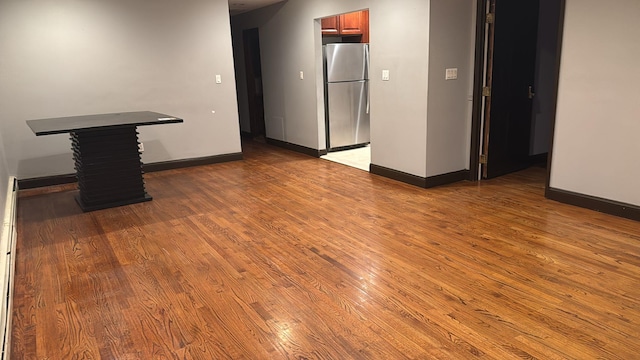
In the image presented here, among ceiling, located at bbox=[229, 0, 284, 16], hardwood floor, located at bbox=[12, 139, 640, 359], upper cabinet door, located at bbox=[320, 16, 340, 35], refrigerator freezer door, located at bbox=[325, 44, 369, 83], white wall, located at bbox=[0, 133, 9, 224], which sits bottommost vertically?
hardwood floor, located at bbox=[12, 139, 640, 359]

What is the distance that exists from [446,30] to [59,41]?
4364 mm

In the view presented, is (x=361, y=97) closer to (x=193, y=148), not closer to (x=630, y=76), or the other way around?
(x=193, y=148)

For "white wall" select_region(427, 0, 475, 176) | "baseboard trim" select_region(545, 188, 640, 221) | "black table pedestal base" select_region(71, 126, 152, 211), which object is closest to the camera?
"baseboard trim" select_region(545, 188, 640, 221)

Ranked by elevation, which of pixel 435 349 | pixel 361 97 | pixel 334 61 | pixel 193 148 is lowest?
pixel 435 349

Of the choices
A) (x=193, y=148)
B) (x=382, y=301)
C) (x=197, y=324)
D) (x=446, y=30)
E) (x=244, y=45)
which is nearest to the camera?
(x=197, y=324)

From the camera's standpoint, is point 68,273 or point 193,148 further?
point 193,148

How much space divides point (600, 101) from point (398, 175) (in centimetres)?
211

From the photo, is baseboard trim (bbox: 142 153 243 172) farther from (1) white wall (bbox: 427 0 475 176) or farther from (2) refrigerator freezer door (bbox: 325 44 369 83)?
(1) white wall (bbox: 427 0 475 176)

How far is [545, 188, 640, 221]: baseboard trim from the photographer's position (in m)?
3.74

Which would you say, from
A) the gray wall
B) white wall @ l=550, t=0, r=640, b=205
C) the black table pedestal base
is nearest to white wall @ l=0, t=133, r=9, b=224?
the black table pedestal base

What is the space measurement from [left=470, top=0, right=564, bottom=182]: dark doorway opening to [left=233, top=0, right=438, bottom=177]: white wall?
678mm

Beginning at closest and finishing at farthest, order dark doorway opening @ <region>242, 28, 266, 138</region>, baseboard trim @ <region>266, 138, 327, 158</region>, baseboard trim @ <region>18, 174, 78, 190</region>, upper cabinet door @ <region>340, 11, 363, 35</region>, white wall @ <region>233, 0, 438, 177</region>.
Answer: white wall @ <region>233, 0, 438, 177</region>, baseboard trim @ <region>18, 174, 78, 190</region>, baseboard trim @ <region>266, 138, 327, 158</region>, upper cabinet door @ <region>340, 11, 363, 35</region>, dark doorway opening @ <region>242, 28, 266, 138</region>

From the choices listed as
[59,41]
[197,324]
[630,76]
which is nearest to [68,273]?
[197,324]

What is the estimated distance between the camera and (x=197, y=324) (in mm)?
2439
